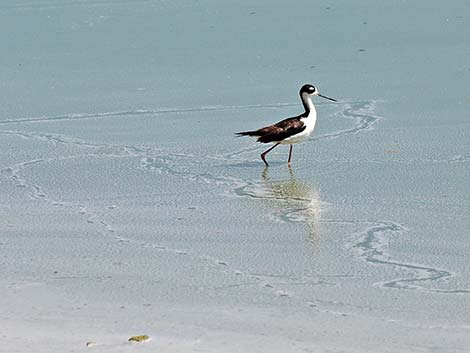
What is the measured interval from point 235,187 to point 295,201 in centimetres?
57

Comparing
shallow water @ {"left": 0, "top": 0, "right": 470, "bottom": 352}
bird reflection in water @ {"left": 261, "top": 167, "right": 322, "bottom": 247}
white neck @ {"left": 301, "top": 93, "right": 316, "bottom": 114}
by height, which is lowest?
bird reflection in water @ {"left": 261, "top": 167, "right": 322, "bottom": 247}

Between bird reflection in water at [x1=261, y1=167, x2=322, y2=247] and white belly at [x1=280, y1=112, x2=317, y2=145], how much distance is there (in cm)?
46

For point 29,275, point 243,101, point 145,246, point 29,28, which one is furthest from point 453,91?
point 29,28

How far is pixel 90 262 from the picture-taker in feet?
20.3

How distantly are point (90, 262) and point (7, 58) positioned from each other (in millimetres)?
7322

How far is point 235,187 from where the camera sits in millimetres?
7930

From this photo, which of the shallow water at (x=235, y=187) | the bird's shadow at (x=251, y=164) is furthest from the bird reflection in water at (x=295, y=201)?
the bird's shadow at (x=251, y=164)

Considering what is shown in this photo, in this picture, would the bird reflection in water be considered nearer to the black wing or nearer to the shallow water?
the shallow water

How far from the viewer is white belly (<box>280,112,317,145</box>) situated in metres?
8.85

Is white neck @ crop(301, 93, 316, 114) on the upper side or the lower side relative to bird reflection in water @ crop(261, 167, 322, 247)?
upper

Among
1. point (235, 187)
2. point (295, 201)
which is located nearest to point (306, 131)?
point (235, 187)

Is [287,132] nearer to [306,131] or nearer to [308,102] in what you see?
[306,131]

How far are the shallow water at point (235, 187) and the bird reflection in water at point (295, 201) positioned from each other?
22 mm


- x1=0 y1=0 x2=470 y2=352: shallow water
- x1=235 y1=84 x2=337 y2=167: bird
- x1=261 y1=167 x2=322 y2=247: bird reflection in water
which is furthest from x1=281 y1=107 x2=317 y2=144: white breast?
x1=261 y1=167 x2=322 y2=247: bird reflection in water
